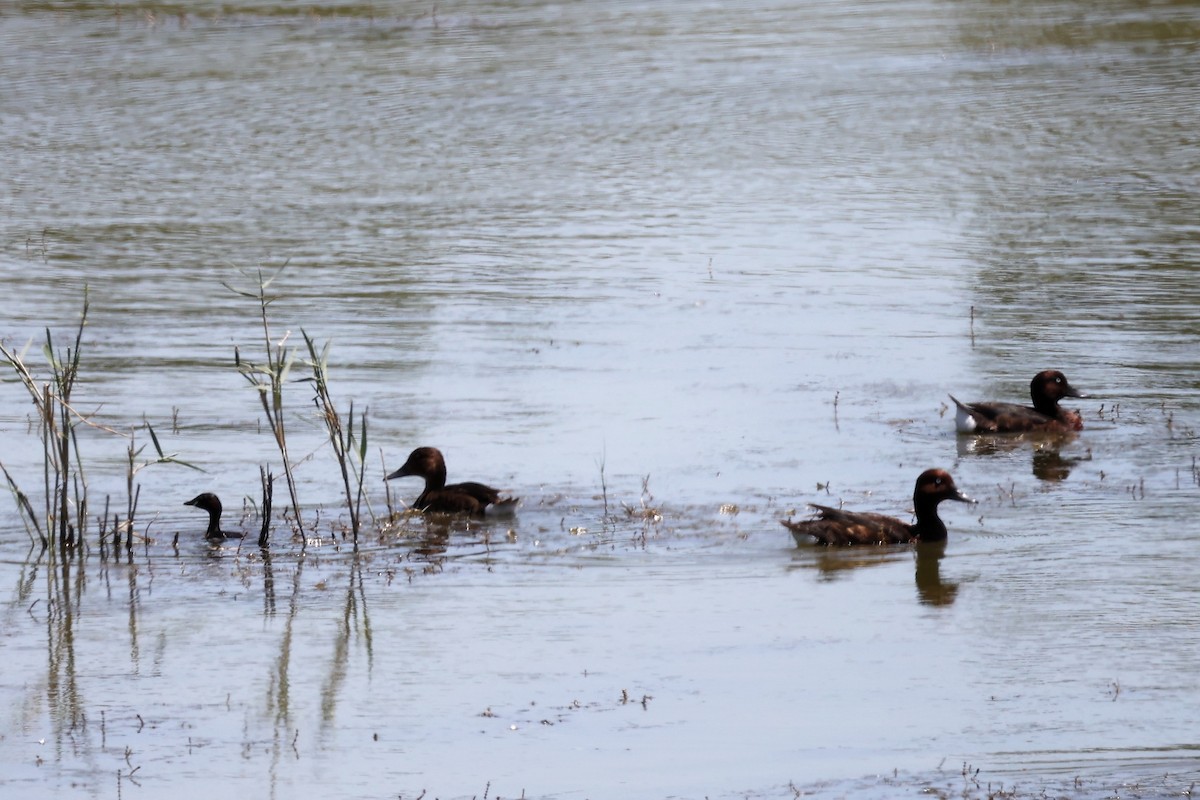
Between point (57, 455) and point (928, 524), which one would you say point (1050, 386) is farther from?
point (57, 455)

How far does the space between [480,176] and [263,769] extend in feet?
51.4

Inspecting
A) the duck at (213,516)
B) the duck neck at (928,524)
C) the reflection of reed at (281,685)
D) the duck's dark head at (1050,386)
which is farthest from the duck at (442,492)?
the duck's dark head at (1050,386)

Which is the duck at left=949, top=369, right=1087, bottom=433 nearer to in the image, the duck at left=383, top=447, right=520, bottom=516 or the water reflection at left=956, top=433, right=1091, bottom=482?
the water reflection at left=956, top=433, right=1091, bottom=482

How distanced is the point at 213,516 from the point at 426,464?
4.34 ft

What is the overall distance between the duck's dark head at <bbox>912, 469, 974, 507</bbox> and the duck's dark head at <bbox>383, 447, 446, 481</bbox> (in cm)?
253

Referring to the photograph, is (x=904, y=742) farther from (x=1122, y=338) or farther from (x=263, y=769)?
(x=1122, y=338)

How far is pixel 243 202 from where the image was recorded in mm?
20688

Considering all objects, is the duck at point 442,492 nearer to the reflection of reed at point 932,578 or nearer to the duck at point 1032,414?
the reflection of reed at point 932,578

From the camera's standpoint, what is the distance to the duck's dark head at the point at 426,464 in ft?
35.2

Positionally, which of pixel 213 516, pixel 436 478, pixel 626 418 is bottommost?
pixel 213 516

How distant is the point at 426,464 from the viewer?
10.7 meters

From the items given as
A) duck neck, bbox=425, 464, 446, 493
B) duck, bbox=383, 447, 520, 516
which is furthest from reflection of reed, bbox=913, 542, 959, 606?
duck neck, bbox=425, 464, 446, 493

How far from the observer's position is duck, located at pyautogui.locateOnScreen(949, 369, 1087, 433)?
1196 cm

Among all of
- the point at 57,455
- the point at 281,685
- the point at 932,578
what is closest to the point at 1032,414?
the point at 932,578
